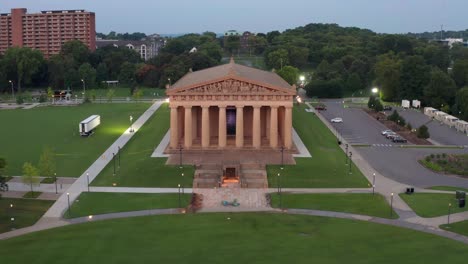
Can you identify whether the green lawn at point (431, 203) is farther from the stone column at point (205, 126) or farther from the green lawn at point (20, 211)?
the green lawn at point (20, 211)

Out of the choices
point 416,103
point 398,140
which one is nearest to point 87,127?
point 398,140

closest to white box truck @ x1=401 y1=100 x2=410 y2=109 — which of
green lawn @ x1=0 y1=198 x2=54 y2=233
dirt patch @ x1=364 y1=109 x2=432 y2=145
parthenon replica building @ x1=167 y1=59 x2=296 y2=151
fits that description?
dirt patch @ x1=364 y1=109 x2=432 y2=145

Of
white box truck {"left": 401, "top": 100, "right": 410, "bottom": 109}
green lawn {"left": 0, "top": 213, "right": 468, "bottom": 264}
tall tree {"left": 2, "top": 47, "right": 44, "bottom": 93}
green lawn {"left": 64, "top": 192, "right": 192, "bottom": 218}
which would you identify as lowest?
green lawn {"left": 0, "top": 213, "right": 468, "bottom": 264}

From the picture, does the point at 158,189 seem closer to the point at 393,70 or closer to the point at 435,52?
the point at 393,70

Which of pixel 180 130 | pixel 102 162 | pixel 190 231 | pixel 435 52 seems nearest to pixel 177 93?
pixel 180 130

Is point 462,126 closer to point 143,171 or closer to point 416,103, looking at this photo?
point 416,103

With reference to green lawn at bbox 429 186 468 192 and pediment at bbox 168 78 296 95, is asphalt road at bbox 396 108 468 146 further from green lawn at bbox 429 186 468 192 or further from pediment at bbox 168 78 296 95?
pediment at bbox 168 78 296 95

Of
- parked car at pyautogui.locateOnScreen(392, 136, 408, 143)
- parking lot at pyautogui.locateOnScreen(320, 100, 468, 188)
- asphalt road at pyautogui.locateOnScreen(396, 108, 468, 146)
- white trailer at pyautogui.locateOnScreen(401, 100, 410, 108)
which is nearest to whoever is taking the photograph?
parking lot at pyautogui.locateOnScreen(320, 100, 468, 188)
